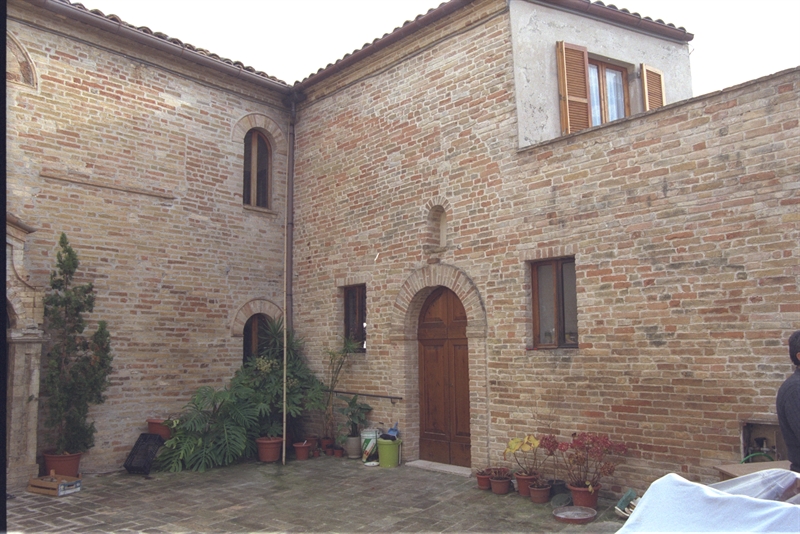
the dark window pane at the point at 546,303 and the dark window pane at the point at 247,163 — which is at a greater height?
the dark window pane at the point at 247,163

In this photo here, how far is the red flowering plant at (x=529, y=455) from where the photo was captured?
741 centimetres

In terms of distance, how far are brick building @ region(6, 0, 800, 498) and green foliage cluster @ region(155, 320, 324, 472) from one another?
0.53 m

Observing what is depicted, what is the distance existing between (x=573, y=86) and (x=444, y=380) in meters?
4.66

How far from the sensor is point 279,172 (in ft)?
39.6

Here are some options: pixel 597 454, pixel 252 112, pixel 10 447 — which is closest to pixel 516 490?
pixel 597 454

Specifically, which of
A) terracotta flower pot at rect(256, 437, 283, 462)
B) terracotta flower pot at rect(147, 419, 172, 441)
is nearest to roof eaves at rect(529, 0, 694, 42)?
terracotta flower pot at rect(256, 437, 283, 462)

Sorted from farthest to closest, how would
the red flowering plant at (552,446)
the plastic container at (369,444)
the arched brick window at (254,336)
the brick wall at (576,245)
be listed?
the arched brick window at (254,336) < the plastic container at (369,444) < the red flowering plant at (552,446) < the brick wall at (576,245)

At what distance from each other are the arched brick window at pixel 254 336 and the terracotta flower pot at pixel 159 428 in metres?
1.94

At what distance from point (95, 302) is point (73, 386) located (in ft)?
4.53

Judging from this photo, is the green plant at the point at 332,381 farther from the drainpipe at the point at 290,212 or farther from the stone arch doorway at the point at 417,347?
the drainpipe at the point at 290,212

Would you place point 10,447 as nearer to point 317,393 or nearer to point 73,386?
point 73,386

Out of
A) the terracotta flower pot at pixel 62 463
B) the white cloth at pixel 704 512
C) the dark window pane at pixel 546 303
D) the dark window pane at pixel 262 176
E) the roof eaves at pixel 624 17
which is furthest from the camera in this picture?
the dark window pane at pixel 262 176

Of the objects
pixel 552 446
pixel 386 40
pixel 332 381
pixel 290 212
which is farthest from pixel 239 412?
pixel 386 40

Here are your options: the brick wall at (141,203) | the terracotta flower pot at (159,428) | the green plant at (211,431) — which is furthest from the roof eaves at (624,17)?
the terracotta flower pot at (159,428)
